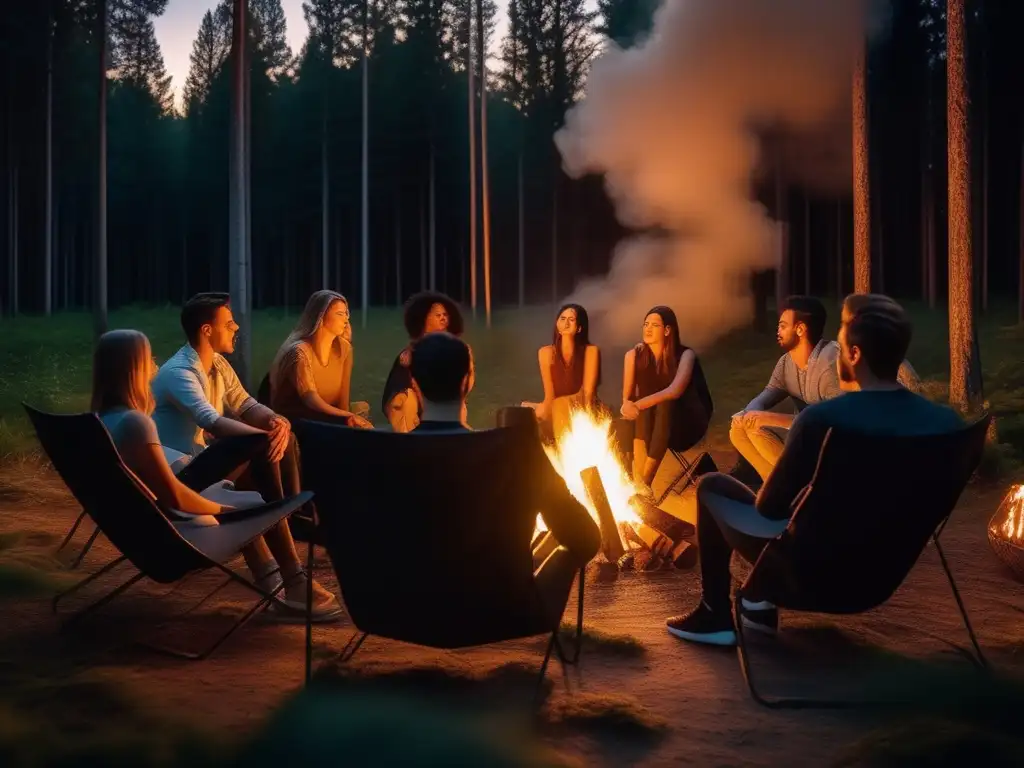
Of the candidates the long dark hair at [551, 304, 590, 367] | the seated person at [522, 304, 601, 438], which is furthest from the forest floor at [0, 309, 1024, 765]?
the long dark hair at [551, 304, 590, 367]

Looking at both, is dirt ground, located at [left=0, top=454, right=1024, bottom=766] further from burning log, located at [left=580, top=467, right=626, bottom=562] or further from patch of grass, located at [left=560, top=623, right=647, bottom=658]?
burning log, located at [left=580, top=467, right=626, bottom=562]

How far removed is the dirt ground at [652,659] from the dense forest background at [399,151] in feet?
42.9

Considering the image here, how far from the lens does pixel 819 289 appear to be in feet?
117

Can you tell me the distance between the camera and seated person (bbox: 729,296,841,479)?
20.1 feet

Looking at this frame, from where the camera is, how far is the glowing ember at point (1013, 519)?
5.32 m

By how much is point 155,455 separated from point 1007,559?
4.39 m

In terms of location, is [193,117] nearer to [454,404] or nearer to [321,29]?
[321,29]

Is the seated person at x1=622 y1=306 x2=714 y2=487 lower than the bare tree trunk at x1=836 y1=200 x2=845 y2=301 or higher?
lower

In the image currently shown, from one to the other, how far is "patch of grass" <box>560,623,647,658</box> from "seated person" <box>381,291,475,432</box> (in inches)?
109

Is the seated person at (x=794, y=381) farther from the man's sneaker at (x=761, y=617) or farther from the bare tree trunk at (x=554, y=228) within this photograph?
the bare tree trunk at (x=554, y=228)

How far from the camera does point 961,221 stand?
9375 mm

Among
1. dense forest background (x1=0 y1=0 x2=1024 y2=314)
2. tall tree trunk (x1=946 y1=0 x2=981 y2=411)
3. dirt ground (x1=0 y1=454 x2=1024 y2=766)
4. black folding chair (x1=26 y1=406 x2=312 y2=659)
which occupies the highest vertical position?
dense forest background (x1=0 y1=0 x2=1024 y2=314)

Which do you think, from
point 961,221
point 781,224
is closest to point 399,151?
point 781,224

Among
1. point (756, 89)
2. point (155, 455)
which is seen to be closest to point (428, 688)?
point (155, 455)
